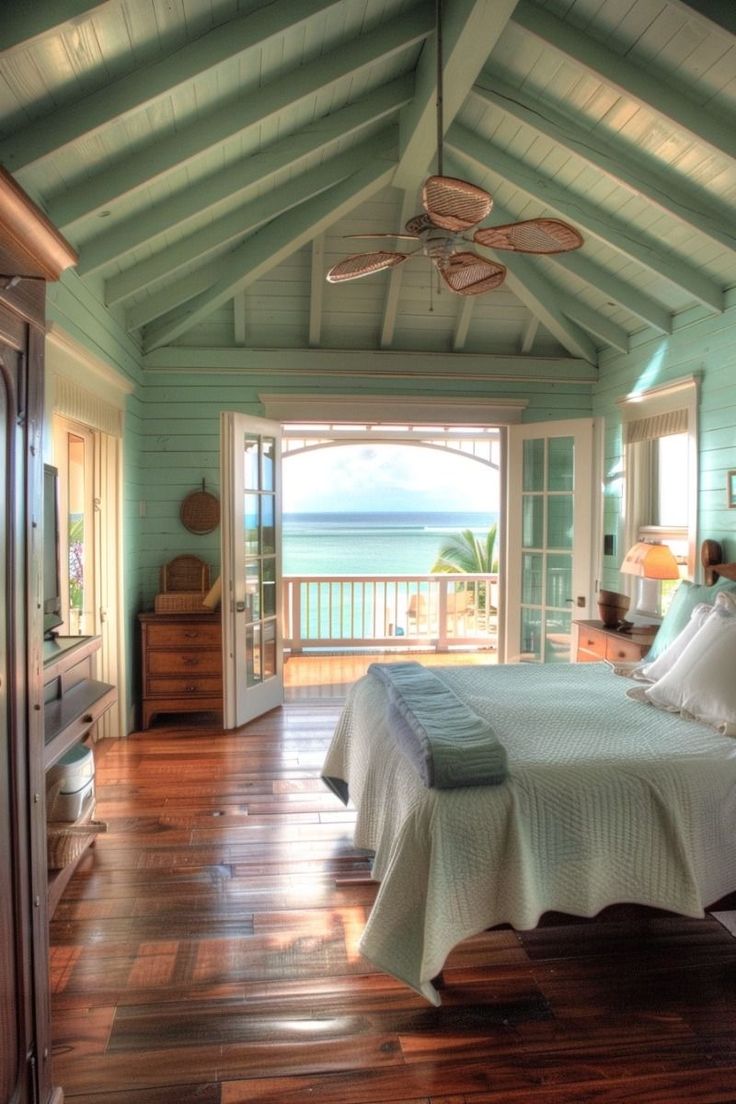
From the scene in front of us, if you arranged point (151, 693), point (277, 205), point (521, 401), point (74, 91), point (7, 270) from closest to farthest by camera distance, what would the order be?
point (7, 270) < point (74, 91) < point (277, 205) < point (151, 693) < point (521, 401)

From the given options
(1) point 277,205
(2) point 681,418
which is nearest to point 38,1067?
(1) point 277,205

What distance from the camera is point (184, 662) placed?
4.95 m

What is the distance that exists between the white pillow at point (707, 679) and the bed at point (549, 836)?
98 mm

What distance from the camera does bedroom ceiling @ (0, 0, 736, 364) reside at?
8.32ft

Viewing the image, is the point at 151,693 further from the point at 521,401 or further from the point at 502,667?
the point at 521,401

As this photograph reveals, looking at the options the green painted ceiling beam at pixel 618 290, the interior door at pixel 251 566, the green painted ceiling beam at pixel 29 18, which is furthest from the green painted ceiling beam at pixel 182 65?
the green painted ceiling beam at pixel 618 290

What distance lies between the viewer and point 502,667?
3500mm

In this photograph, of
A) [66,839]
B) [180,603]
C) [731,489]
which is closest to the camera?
[66,839]

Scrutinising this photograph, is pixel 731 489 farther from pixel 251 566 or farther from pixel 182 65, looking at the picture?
pixel 182 65

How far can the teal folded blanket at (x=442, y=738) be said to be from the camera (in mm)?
2051

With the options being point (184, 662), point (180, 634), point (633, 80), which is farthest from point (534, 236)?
point (184, 662)

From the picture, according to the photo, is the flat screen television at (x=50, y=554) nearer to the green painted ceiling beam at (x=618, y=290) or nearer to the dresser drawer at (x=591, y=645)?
the dresser drawer at (x=591, y=645)

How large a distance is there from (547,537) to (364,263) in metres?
3.04

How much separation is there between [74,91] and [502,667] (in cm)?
296
